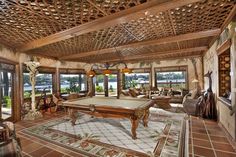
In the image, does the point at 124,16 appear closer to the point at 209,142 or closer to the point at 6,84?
the point at 209,142

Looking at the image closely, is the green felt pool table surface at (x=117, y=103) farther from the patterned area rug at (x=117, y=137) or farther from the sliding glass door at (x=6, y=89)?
the sliding glass door at (x=6, y=89)

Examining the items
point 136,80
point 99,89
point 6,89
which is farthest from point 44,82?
point 136,80

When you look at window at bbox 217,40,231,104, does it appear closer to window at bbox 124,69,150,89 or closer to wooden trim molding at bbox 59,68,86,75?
window at bbox 124,69,150,89

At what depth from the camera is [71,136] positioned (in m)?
3.87

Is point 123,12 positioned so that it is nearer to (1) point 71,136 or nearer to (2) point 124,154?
(2) point 124,154

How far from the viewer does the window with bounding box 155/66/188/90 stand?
9469 millimetres

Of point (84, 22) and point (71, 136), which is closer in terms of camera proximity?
point (84, 22)

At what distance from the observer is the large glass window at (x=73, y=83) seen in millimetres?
9241

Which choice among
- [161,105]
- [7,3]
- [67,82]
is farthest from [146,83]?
[7,3]

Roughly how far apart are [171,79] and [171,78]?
0.23 feet

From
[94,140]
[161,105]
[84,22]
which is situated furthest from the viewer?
[161,105]

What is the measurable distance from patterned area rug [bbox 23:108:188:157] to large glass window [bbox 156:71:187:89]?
5.08 meters

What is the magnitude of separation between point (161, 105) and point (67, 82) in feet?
19.6

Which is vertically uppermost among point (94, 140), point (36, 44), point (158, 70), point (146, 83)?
point (36, 44)
